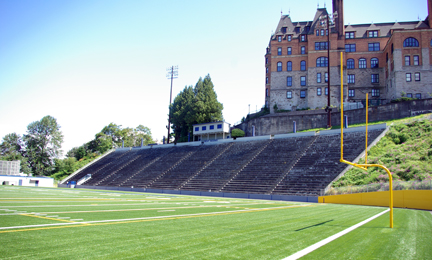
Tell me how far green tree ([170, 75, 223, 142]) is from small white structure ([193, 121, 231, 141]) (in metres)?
5.52

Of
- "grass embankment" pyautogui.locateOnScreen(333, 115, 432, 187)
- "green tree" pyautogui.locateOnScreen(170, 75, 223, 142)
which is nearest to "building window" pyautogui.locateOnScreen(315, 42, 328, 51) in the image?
"green tree" pyautogui.locateOnScreen(170, 75, 223, 142)

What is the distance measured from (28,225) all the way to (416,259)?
→ 8.05 meters

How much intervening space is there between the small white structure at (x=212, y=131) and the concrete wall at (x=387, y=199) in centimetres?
2579

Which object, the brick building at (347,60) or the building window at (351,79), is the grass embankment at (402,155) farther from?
the building window at (351,79)

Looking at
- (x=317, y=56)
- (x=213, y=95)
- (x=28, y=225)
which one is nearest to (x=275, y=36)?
(x=317, y=56)

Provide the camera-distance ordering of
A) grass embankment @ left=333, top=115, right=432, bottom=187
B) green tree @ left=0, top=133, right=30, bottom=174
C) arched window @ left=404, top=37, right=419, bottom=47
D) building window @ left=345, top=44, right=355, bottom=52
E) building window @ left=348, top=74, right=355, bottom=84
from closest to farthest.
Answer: grass embankment @ left=333, top=115, right=432, bottom=187, arched window @ left=404, top=37, right=419, bottom=47, building window @ left=348, top=74, right=355, bottom=84, building window @ left=345, top=44, right=355, bottom=52, green tree @ left=0, top=133, right=30, bottom=174

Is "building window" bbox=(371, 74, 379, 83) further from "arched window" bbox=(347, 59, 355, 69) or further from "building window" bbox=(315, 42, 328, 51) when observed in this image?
"building window" bbox=(315, 42, 328, 51)

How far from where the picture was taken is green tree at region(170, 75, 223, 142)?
180 feet

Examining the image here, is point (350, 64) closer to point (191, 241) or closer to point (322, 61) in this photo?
point (322, 61)

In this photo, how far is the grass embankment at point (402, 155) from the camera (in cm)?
2249

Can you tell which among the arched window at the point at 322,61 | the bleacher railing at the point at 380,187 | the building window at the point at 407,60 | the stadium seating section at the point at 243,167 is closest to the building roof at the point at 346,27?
the arched window at the point at 322,61

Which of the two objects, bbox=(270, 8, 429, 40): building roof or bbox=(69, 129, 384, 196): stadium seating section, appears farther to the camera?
bbox=(270, 8, 429, 40): building roof

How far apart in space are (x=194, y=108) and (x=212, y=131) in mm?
9453

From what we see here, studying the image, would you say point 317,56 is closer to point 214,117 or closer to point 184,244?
point 214,117
